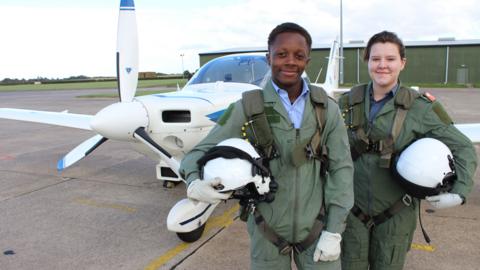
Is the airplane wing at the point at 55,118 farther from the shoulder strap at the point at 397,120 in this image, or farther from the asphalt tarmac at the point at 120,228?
the shoulder strap at the point at 397,120

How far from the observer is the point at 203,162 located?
163cm

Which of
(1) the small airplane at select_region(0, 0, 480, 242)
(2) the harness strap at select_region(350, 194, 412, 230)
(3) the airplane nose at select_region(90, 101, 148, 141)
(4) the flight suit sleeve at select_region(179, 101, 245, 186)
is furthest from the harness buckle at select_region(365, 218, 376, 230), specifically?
(3) the airplane nose at select_region(90, 101, 148, 141)

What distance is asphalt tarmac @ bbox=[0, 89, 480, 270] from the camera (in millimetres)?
3338

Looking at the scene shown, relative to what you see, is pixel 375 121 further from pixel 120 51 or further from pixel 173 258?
pixel 120 51

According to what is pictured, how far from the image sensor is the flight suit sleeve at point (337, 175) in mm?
1718

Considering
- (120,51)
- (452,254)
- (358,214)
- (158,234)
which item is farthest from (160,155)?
(452,254)

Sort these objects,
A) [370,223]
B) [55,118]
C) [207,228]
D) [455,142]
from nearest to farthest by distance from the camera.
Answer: [455,142]
[370,223]
[207,228]
[55,118]

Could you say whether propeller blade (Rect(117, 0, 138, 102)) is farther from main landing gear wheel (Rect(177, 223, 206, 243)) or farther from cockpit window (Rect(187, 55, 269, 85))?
main landing gear wheel (Rect(177, 223, 206, 243))

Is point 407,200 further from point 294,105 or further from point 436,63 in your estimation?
point 436,63

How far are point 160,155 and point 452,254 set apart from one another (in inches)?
105

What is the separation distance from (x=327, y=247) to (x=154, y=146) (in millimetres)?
2154

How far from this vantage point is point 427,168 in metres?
1.89

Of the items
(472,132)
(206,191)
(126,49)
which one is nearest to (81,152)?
(126,49)

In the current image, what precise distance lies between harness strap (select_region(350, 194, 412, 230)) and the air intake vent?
74.4 inches
